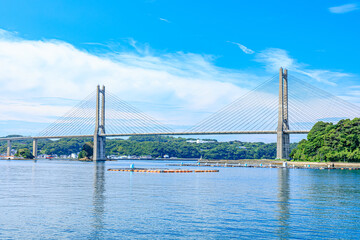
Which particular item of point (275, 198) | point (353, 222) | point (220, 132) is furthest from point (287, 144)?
point (353, 222)

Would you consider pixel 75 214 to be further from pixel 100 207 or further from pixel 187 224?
pixel 187 224

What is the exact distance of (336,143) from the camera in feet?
278

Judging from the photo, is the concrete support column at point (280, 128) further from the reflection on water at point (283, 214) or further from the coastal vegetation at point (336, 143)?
the reflection on water at point (283, 214)

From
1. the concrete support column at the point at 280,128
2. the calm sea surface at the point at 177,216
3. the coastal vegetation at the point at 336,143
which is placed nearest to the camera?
the calm sea surface at the point at 177,216

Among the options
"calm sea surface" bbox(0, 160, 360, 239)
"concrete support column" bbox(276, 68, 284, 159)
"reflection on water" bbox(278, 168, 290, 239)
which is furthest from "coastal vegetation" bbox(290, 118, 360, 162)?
"reflection on water" bbox(278, 168, 290, 239)

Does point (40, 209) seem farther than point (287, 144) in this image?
No

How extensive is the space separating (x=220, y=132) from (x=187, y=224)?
9321 centimetres

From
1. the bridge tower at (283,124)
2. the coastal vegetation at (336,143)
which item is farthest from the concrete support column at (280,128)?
the coastal vegetation at (336,143)

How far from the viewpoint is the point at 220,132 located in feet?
367

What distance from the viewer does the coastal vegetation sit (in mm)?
82188

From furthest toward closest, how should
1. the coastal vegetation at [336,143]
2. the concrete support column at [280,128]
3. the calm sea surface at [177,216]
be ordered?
1. the concrete support column at [280,128]
2. the coastal vegetation at [336,143]
3. the calm sea surface at [177,216]

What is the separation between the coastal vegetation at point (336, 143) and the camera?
82188 mm

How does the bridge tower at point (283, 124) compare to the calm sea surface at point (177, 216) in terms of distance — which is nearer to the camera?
the calm sea surface at point (177, 216)

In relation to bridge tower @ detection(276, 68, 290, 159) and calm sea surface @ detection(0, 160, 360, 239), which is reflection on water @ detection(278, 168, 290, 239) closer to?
calm sea surface @ detection(0, 160, 360, 239)
